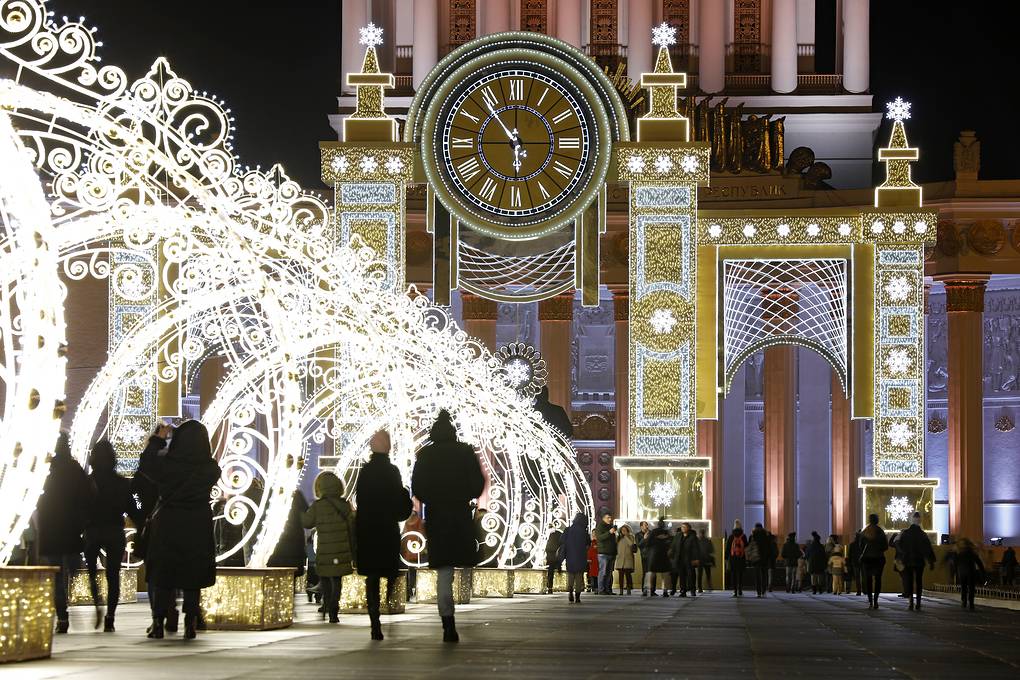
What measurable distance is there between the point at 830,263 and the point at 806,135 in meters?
24.7

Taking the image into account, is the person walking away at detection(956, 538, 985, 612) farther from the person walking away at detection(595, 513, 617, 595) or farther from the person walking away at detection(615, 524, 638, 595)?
the person walking away at detection(595, 513, 617, 595)

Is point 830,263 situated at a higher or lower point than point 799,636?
higher

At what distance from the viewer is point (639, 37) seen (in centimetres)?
5612

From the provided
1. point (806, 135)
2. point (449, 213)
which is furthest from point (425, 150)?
point (806, 135)

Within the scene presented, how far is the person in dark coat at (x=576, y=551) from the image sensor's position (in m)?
25.7

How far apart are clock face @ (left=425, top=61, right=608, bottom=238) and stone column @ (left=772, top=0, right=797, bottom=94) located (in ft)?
88.0

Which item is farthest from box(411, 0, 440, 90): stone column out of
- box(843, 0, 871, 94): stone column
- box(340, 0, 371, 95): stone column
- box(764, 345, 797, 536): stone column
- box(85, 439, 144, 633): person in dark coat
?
box(85, 439, 144, 633): person in dark coat

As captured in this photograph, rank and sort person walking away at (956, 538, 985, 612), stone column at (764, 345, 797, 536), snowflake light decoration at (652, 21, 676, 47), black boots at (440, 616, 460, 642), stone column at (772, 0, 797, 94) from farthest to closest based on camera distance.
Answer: stone column at (772, 0, 797, 94) → stone column at (764, 345, 797, 536) → snowflake light decoration at (652, 21, 676, 47) → person walking away at (956, 538, 985, 612) → black boots at (440, 616, 460, 642)

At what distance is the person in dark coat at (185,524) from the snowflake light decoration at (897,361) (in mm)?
18731

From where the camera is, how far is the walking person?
17.1 m

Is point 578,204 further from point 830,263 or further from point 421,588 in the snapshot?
point 421,588

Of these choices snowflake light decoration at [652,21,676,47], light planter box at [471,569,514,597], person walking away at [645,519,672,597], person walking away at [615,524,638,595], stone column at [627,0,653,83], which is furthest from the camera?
stone column at [627,0,653,83]

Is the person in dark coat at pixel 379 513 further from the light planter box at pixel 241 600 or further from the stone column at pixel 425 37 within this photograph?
the stone column at pixel 425 37

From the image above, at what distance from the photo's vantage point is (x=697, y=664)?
473 inches
